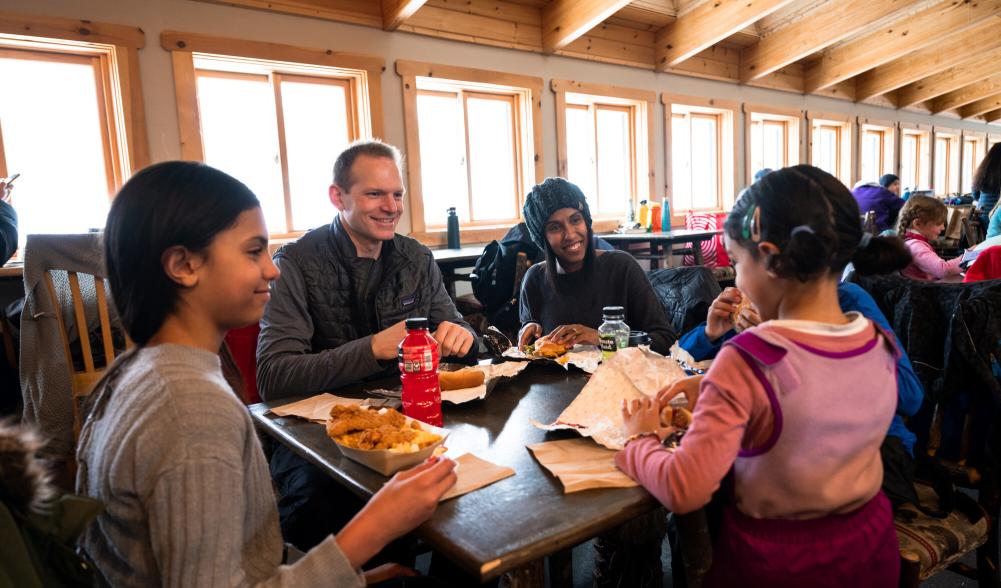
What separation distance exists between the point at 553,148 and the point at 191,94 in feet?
9.88

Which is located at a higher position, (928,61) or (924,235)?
(928,61)

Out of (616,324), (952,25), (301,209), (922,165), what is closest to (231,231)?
(616,324)

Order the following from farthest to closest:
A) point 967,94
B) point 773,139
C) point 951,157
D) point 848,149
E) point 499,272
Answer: point 951,157 → point 967,94 → point 848,149 → point 773,139 → point 499,272

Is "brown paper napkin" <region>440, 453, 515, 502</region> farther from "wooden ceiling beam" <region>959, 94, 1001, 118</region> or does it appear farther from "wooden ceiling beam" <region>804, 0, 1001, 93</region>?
"wooden ceiling beam" <region>959, 94, 1001, 118</region>

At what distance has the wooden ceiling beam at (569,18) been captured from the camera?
15.4 ft

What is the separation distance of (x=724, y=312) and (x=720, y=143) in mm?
A: 6261

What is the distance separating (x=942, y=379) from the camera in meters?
1.49

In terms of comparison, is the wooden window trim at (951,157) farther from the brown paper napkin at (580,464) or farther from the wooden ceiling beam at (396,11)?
the brown paper napkin at (580,464)

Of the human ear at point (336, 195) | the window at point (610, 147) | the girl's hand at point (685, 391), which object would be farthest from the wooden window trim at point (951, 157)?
the girl's hand at point (685, 391)

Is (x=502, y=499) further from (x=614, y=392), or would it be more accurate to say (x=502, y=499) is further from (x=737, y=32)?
(x=737, y=32)

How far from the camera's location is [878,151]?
9.44 metres

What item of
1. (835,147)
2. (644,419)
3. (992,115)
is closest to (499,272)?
(644,419)

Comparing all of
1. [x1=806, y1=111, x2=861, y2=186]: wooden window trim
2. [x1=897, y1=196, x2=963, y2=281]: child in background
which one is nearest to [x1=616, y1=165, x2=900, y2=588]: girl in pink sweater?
[x1=897, y1=196, x2=963, y2=281]: child in background

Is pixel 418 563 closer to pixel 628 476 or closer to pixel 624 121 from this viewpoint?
pixel 628 476
